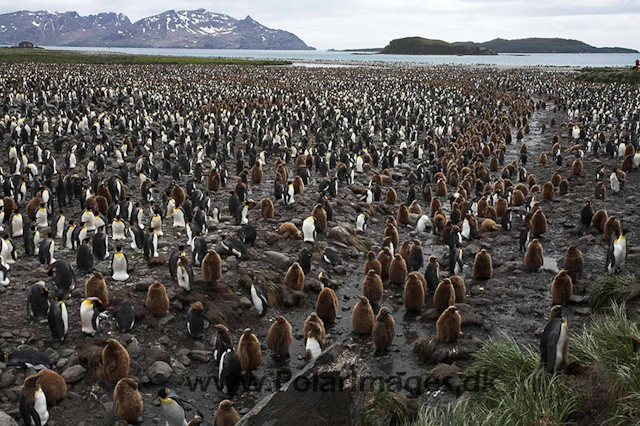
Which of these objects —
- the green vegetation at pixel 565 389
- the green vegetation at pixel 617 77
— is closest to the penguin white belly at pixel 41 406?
the green vegetation at pixel 565 389

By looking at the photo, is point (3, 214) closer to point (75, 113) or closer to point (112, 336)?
point (112, 336)

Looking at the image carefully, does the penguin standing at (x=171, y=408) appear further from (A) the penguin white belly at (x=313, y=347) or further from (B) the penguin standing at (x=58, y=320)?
(B) the penguin standing at (x=58, y=320)

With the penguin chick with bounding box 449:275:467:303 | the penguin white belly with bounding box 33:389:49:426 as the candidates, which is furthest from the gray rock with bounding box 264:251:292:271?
the penguin white belly with bounding box 33:389:49:426

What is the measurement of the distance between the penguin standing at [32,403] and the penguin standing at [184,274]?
334 centimetres

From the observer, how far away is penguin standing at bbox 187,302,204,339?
809cm

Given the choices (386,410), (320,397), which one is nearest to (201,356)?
(320,397)

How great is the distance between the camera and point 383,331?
8.01 meters

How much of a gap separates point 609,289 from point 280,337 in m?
5.76

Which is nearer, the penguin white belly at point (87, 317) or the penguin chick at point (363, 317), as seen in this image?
the penguin white belly at point (87, 317)

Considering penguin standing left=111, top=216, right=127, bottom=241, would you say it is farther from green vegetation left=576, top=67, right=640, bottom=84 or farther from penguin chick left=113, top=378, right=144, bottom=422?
green vegetation left=576, top=67, right=640, bottom=84

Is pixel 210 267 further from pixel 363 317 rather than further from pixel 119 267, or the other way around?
pixel 363 317

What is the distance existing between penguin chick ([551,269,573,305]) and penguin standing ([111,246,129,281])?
7.73 metres

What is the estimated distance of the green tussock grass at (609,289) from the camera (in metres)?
8.55

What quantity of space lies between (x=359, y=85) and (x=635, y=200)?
3919 cm
